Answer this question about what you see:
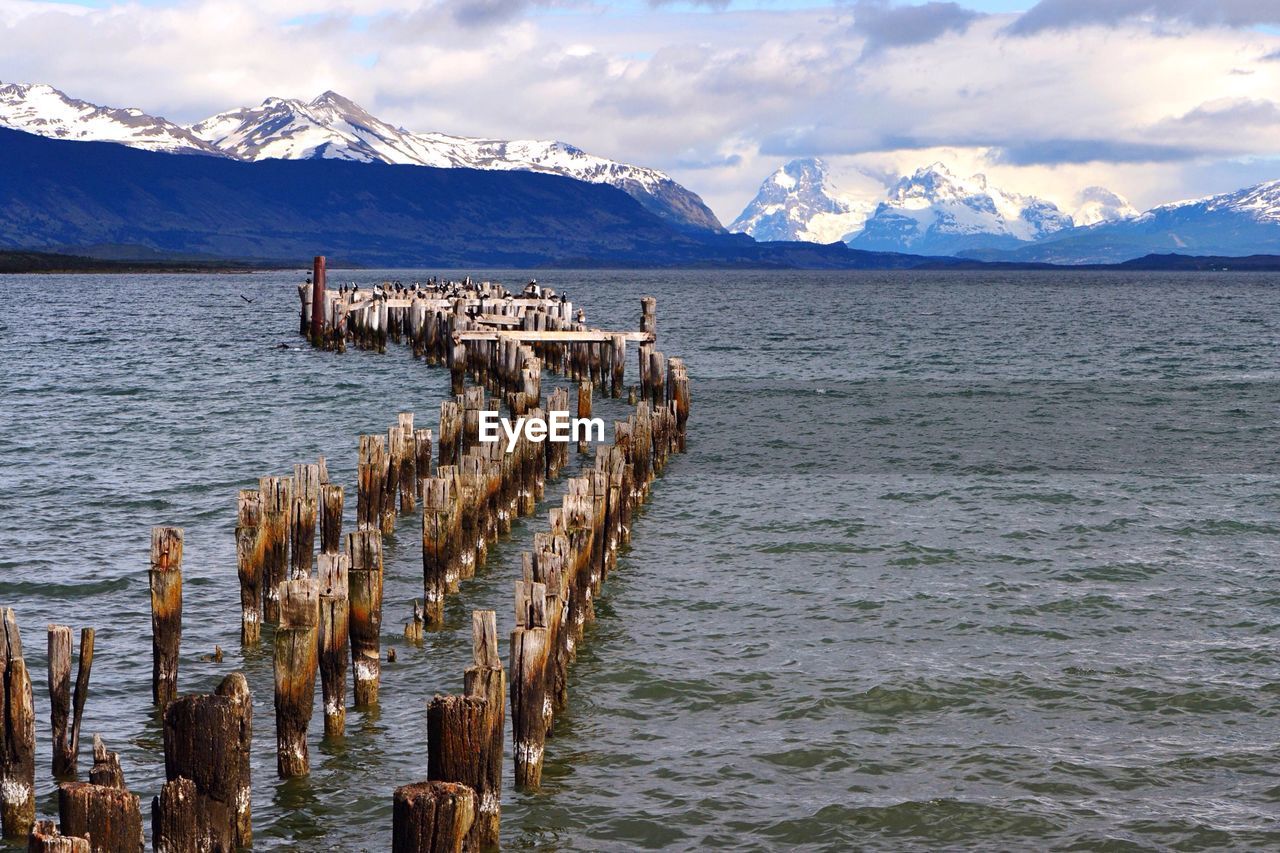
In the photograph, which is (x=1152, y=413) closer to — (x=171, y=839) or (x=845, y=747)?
(x=845, y=747)

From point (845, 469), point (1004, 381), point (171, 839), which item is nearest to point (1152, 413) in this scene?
point (1004, 381)

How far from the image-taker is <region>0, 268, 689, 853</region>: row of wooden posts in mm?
7539

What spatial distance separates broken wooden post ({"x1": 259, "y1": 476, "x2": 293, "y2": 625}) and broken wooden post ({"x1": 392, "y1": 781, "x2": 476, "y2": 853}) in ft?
23.5

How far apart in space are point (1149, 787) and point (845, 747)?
2.40m

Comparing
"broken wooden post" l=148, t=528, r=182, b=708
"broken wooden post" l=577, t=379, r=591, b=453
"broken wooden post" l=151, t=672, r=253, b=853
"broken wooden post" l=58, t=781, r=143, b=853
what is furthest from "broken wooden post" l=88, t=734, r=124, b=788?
"broken wooden post" l=577, t=379, r=591, b=453

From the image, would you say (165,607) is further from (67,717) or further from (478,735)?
(478,735)

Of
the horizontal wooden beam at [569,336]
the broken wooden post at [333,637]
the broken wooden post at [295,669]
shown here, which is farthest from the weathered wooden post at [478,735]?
the horizontal wooden beam at [569,336]

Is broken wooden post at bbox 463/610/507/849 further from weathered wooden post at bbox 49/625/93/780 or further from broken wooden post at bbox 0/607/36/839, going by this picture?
weathered wooden post at bbox 49/625/93/780

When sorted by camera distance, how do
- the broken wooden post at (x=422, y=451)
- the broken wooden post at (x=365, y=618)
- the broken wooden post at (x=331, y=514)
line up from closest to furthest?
the broken wooden post at (x=365, y=618) < the broken wooden post at (x=331, y=514) < the broken wooden post at (x=422, y=451)

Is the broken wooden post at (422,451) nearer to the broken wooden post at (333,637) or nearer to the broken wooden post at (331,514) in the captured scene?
the broken wooden post at (331,514)

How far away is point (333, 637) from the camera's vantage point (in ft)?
36.1

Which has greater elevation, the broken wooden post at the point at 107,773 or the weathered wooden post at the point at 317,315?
the weathered wooden post at the point at 317,315

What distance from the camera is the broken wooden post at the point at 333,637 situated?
11.0 m

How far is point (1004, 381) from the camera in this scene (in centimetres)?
4594
